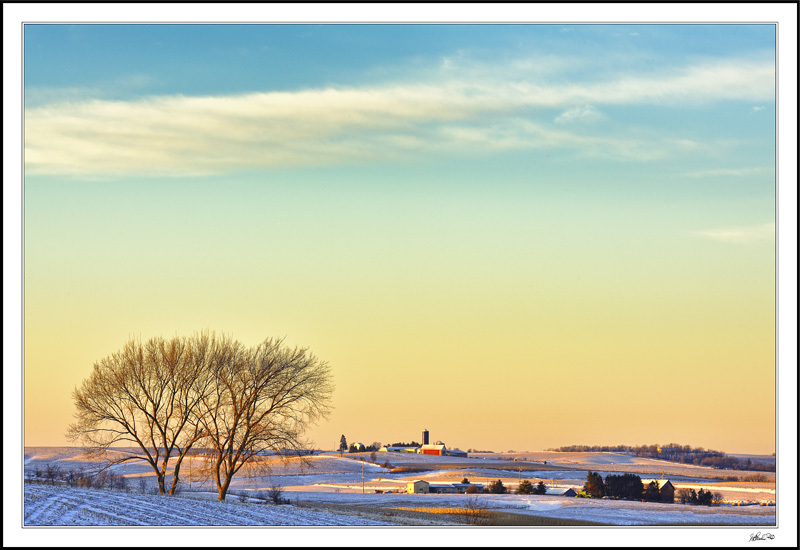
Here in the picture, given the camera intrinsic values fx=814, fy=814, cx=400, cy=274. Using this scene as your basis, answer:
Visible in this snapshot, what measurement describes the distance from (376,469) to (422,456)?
31771mm

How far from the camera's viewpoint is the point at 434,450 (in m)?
152

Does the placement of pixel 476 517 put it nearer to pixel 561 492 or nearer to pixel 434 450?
pixel 561 492

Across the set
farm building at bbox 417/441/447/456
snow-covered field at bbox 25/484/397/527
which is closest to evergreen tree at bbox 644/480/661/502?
snow-covered field at bbox 25/484/397/527

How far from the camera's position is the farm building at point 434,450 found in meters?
149

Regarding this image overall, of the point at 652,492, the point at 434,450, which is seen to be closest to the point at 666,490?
the point at 652,492

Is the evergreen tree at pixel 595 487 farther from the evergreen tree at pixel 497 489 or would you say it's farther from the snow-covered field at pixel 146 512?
the snow-covered field at pixel 146 512

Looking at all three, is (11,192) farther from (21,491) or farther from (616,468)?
(616,468)

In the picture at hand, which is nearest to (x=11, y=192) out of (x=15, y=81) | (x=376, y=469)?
(x=15, y=81)

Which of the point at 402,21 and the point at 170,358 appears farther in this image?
the point at 170,358

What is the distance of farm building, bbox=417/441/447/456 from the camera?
488 ft

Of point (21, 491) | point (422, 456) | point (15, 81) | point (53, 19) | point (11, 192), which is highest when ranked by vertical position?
point (53, 19)

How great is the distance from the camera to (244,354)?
4350 centimetres

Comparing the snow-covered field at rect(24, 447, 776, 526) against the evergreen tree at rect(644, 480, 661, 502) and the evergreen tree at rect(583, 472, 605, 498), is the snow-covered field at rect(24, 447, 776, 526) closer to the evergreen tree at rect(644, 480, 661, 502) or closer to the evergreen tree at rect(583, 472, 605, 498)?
the evergreen tree at rect(644, 480, 661, 502)

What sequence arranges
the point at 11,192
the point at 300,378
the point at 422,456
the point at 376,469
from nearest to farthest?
the point at 11,192
the point at 300,378
the point at 376,469
the point at 422,456
